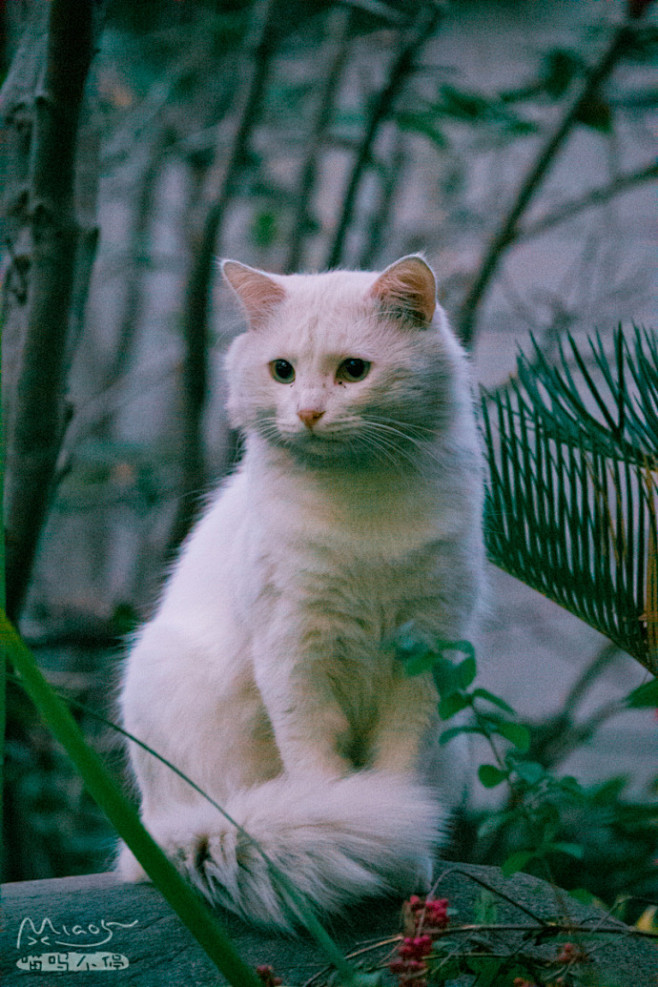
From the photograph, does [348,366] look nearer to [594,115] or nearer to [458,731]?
[458,731]

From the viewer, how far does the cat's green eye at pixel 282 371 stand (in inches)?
45.6

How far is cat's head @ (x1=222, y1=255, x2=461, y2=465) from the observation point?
43.3 inches

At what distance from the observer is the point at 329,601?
1142 mm

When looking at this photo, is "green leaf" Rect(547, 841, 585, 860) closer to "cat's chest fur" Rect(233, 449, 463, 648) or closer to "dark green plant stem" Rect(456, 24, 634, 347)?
"cat's chest fur" Rect(233, 449, 463, 648)

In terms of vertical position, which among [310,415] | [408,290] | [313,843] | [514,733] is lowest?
[313,843]

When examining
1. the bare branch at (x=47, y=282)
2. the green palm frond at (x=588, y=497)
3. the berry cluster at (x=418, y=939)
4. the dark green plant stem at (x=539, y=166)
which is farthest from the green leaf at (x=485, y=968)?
the dark green plant stem at (x=539, y=166)

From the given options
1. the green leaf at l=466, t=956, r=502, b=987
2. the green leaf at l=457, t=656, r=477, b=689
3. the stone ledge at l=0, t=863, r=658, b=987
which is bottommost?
the stone ledge at l=0, t=863, r=658, b=987

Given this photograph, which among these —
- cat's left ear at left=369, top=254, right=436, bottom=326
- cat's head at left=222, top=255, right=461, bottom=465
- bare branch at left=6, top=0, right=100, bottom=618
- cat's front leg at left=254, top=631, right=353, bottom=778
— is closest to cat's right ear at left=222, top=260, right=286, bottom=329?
cat's head at left=222, top=255, right=461, bottom=465

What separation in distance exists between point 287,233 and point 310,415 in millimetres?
2111

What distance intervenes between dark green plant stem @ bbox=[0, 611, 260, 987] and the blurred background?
83 cm

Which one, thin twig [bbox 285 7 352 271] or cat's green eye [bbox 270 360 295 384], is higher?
thin twig [bbox 285 7 352 271]

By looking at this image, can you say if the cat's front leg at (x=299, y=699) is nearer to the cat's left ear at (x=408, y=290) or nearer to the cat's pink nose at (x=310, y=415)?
the cat's pink nose at (x=310, y=415)

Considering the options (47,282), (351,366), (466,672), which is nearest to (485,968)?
(466,672)

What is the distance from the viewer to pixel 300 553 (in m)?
1.14
